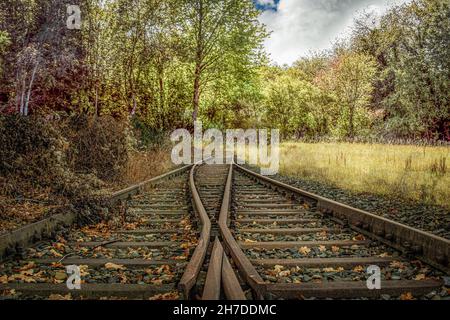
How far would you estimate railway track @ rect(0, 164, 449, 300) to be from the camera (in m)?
2.68

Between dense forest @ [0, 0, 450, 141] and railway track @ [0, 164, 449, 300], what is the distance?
4582 mm

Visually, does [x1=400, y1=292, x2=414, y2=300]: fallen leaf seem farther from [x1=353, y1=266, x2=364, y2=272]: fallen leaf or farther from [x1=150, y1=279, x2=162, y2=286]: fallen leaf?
[x1=150, y1=279, x2=162, y2=286]: fallen leaf

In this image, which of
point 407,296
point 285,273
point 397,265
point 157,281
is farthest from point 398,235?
point 157,281

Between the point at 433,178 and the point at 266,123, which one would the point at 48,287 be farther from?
the point at 266,123

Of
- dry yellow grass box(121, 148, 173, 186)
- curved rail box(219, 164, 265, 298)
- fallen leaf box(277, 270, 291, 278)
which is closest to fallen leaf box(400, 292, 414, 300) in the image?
fallen leaf box(277, 270, 291, 278)

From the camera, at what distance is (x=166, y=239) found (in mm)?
4250

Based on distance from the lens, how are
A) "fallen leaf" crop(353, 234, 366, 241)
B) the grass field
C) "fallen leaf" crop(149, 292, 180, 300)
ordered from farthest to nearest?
1. the grass field
2. "fallen leaf" crop(353, 234, 366, 241)
3. "fallen leaf" crop(149, 292, 180, 300)

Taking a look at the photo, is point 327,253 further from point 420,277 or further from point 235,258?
point 235,258

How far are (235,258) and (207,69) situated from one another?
72.7 feet

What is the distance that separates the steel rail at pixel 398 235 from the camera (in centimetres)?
321

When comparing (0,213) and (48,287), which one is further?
(0,213)
